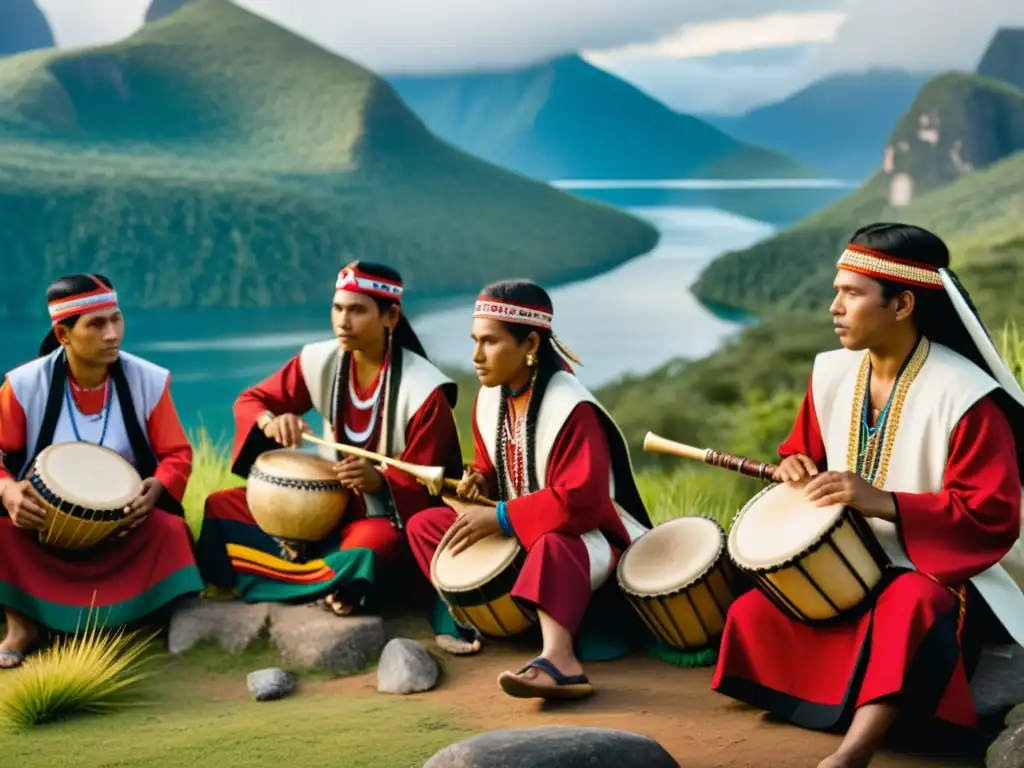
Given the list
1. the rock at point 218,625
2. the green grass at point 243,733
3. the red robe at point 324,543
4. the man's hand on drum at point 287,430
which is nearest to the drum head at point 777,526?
the green grass at point 243,733

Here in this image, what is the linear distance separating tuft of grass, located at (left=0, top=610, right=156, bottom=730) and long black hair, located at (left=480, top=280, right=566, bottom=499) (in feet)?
4.90

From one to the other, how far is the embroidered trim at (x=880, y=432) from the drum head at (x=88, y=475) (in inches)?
102

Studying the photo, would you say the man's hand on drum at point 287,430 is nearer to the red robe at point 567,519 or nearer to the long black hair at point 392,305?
the long black hair at point 392,305

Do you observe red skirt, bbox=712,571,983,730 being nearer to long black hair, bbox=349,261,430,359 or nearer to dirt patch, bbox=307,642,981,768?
dirt patch, bbox=307,642,981,768

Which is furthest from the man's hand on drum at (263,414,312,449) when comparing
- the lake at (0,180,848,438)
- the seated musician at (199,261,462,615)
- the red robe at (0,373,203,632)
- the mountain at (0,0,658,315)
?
the mountain at (0,0,658,315)

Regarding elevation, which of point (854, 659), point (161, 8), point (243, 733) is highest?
point (161, 8)

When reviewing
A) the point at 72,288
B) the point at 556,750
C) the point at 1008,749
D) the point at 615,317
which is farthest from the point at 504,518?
the point at 615,317

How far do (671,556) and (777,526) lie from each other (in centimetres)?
76

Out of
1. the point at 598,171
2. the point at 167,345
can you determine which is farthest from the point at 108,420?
the point at 598,171

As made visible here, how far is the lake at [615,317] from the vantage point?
1460 cm

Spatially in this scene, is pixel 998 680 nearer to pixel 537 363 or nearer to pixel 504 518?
pixel 504 518

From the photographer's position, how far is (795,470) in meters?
3.84

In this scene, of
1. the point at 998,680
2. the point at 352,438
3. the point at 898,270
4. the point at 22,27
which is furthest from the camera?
the point at 22,27

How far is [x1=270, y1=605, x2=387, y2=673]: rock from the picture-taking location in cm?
465
